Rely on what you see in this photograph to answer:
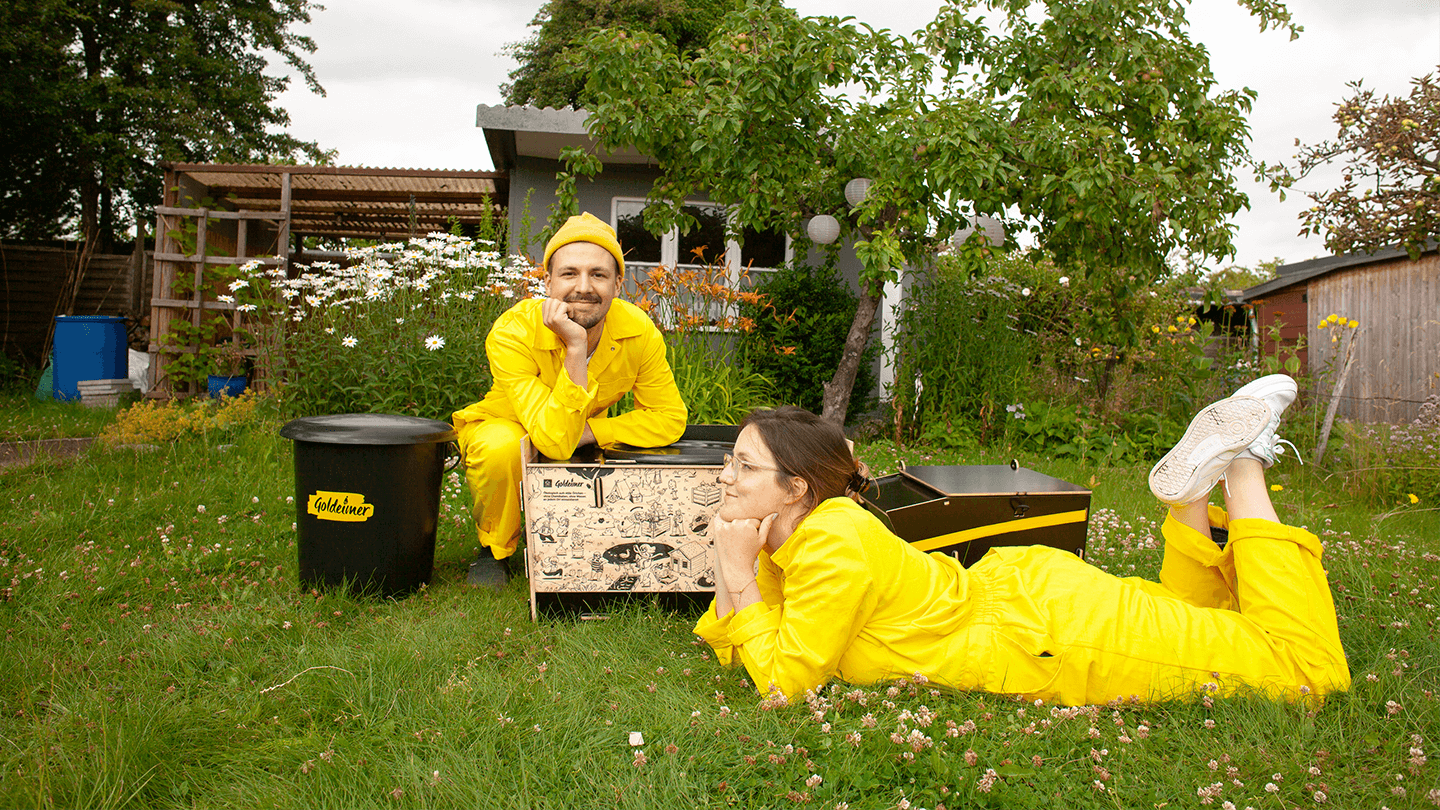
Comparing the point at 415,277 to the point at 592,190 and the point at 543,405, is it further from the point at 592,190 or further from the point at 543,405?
the point at 543,405

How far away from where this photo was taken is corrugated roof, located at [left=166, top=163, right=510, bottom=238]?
920 cm

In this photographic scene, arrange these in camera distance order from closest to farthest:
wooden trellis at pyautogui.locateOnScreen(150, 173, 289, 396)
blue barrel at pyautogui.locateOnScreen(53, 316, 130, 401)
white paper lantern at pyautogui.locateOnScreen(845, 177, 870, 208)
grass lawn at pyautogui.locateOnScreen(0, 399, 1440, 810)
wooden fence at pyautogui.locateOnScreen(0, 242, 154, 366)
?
grass lawn at pyautogui.locateOnScreen(0, 399, 1440, 810)
white paper lantern at pyautogui.locateOnScreen(845, 177, 870, 208)
wooden trellis at pyautogui.locateOnScreen(150, 173, 289, 396)
blue barrel at pyautogui.locateOnScreen(53, 316, 130, 401)
wooden fence at pyautogui.locateOnScreen(0, 242, 154, 366)

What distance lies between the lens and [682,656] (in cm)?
230

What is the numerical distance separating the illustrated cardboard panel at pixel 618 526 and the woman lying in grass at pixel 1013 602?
1.61 ft

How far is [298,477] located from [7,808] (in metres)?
1.34

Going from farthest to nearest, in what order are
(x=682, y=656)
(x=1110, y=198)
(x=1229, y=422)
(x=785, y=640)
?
(x=1110, y=198) → (x=682, y=656) → (x=1229, y=422) → (x=785, y=640)

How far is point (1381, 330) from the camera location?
8523 mm

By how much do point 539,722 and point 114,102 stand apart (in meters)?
16.0

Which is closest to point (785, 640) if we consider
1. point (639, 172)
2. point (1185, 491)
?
point (1185, 491)

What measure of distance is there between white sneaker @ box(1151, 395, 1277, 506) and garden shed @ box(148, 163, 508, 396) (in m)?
6.09

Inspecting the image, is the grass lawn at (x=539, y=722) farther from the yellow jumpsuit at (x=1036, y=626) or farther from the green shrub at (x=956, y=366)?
the green shrub at (x=956, y=366)

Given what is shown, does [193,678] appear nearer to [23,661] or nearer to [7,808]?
[23,661]

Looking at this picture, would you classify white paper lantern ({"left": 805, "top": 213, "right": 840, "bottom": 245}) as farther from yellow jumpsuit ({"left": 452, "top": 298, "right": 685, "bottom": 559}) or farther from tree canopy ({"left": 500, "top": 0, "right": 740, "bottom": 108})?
tree canopy ({"left": 500, "top": 0, "right": 740, "bottom": 108})

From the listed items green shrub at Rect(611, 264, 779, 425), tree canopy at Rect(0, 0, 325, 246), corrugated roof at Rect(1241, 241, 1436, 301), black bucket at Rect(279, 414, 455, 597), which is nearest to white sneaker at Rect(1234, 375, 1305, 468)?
black bucket at Rect(279, 414, 455, 597)
